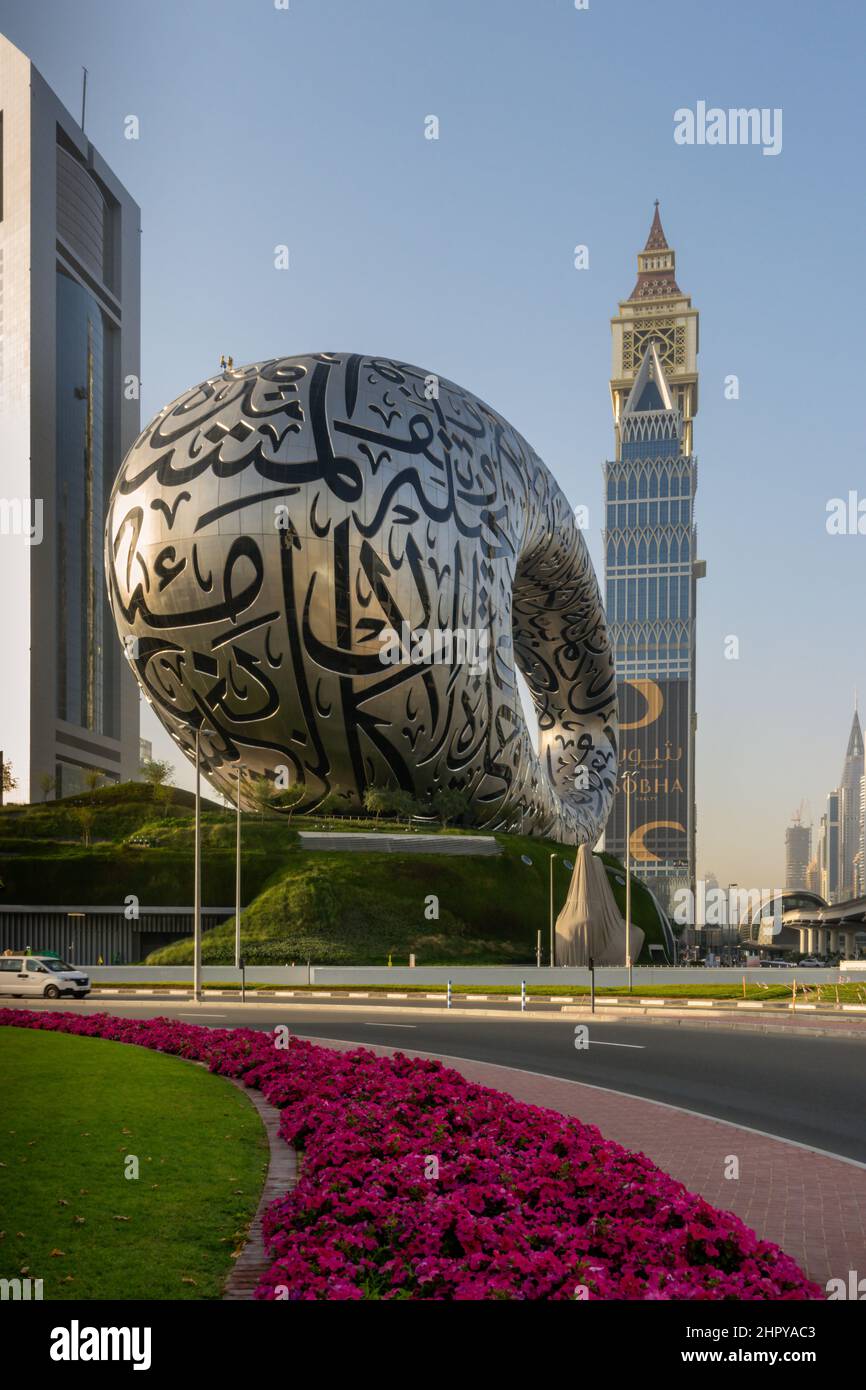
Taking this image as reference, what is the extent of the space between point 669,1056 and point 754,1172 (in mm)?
9622

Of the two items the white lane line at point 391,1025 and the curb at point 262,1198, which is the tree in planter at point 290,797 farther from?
the curb at point 262,1198

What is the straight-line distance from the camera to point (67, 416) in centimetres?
11644

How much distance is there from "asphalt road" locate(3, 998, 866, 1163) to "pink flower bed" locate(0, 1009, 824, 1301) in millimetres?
3844

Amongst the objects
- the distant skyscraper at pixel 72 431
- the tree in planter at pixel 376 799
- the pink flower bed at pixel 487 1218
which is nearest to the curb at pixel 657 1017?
the pink flower bed at pixel 487 1218

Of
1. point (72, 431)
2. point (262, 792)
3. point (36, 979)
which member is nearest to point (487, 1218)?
point (36, 979)

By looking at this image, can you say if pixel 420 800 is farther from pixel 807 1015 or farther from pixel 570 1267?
pixel 570 1267

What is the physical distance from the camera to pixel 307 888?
1870 inches

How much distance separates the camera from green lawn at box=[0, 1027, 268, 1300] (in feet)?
22.9

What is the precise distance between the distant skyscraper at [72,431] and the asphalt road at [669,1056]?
66.7 m

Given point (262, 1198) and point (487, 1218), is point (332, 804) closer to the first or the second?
point (262, 1198)

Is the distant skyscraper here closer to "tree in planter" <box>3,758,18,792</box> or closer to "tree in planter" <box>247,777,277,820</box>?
"tree in planter" <box>3,758,18,792</box>

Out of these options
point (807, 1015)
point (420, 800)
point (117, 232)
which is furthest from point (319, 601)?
point (117, 232)

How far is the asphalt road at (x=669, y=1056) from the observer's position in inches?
567

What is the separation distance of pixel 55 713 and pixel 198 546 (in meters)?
65.1
